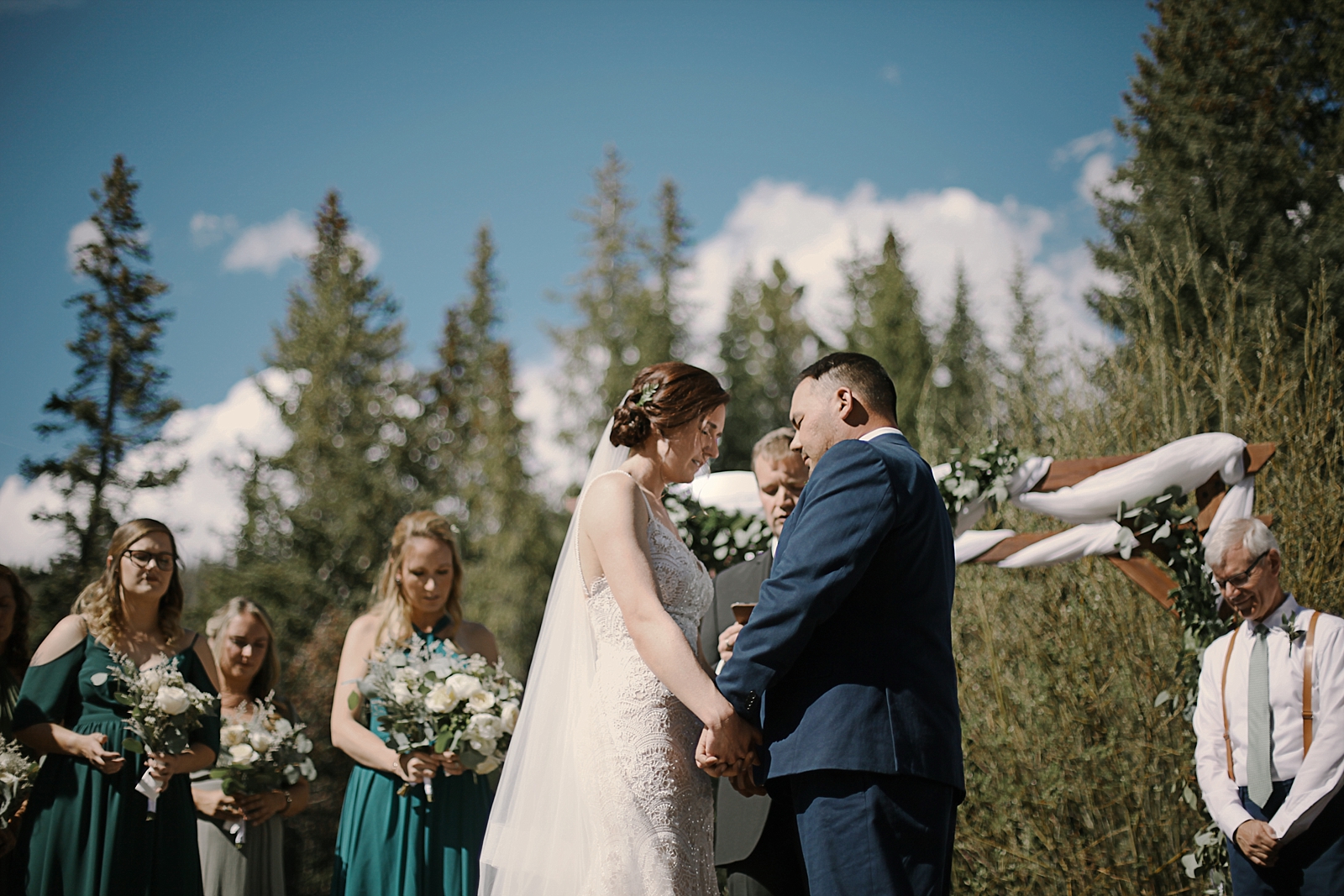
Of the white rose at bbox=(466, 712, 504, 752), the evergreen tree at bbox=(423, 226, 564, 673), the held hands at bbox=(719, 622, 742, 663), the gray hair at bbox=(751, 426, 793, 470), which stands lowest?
the white rose at bbox=(466, 712, 504, 752)

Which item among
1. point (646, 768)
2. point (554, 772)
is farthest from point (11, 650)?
point (646, 768)

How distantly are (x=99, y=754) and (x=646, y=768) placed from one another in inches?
97.8

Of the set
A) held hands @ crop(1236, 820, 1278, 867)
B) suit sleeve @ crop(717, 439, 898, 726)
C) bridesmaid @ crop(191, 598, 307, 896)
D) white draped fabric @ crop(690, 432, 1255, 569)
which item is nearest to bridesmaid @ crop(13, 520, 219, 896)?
bridesmaid @ crop(191, 598, 307, 896)

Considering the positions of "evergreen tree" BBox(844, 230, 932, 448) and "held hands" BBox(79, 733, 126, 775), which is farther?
"evergreen tree" BBox(844, 230, 932, 448)

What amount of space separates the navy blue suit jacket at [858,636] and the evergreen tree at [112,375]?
17.3m

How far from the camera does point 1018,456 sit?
5199 mm

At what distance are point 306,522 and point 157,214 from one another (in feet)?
25.6

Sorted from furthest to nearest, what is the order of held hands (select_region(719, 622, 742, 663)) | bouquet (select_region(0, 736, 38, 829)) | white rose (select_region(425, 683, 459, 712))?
white rose (select_region(425, 683, 459, 712)) → bouquet (select_region(0, 736, 38, 829)) → held hands (select_region(719, 622, 742, 663))

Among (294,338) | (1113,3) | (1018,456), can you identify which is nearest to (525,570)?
(294,338)

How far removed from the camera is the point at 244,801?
4555mm

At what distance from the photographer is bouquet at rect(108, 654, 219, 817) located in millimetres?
3805

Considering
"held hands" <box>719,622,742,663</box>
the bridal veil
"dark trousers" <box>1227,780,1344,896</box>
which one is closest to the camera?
the bridal veil

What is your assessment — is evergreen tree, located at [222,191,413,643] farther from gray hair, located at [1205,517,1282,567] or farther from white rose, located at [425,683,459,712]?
gray hair, located at [1205,517,1282,567]

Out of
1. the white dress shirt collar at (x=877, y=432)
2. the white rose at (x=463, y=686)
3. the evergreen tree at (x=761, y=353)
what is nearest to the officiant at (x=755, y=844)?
the white dress shirt collar at (x=877, y=432)
